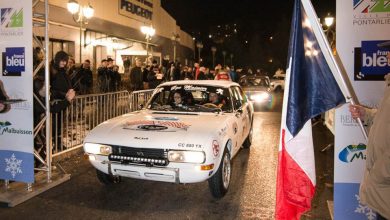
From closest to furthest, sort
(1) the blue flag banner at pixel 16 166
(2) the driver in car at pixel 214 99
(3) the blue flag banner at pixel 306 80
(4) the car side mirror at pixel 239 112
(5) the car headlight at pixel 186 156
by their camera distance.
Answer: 1. (3) the blue flag banner at pixel 306 80
2. (5) the car headlight at pixel 186 156
3. (1) the blue flag banner at pixel 16 166
4. (4) the car side mirror at pixel 239 112
5. (2) the driver in car at pixel 214 99

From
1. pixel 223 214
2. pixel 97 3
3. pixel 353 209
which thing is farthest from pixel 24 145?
pixel 97 3

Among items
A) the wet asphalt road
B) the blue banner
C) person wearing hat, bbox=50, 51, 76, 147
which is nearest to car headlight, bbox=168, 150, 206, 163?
the wet asphalt road

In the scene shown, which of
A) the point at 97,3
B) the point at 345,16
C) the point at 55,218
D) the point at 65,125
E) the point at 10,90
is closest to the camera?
the point at 345,16

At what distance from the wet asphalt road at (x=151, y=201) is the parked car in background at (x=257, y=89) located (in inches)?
391

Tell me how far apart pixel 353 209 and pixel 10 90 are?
15.9 ft

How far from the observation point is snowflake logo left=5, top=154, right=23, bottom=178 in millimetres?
5981

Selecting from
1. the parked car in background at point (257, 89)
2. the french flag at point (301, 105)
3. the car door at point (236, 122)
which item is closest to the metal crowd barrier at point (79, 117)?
the car door at point (236, 122)

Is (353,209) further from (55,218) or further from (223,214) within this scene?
(55,218)

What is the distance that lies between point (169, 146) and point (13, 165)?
2.47m

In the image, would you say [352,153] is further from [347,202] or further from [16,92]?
[16,92]

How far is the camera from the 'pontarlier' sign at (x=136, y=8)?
22.7m

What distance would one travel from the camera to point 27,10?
224 inches

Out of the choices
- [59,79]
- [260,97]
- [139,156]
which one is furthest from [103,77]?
[139,156]

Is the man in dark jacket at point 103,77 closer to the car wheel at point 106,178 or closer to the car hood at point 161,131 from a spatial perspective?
the car hood at point 161,131
